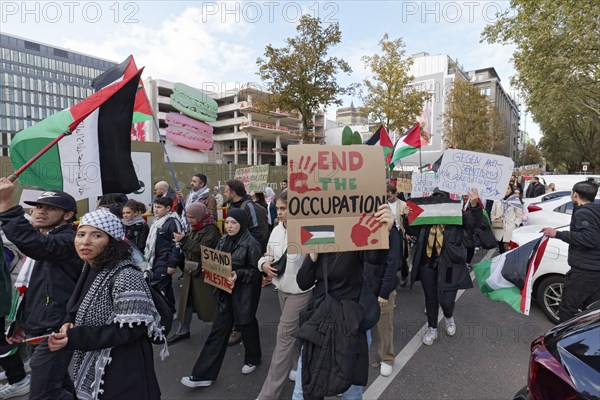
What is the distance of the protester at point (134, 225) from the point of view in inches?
170

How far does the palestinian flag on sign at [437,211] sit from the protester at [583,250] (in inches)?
34.4

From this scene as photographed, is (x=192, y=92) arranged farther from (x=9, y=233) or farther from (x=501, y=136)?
(x=501, y=136)

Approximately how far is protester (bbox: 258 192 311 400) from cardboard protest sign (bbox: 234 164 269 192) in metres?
3.98

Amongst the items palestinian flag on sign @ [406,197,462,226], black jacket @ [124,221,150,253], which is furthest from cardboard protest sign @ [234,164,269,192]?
palestinian flag on sign @ [406,197,462,226]

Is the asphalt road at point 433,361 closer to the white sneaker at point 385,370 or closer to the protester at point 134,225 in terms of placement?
the white sneaker at point 385,370

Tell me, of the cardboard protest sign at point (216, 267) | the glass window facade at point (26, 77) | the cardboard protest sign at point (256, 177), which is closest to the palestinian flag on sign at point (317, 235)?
the cardboard protest sign at point (216, 267)

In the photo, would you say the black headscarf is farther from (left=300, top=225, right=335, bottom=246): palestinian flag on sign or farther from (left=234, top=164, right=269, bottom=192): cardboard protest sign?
(left=234, top=164, right=269, bottom=192): cardboard protest sign

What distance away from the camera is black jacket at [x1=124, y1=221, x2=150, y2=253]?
4.31 m

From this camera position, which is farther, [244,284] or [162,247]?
[162,247]

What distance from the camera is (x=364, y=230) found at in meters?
2.20

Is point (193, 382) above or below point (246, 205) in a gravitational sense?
below

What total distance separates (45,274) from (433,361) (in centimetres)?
365

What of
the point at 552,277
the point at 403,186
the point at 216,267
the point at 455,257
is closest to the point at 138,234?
the point at 216,267

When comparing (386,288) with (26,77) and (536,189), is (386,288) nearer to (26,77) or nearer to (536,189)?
(536,189)
